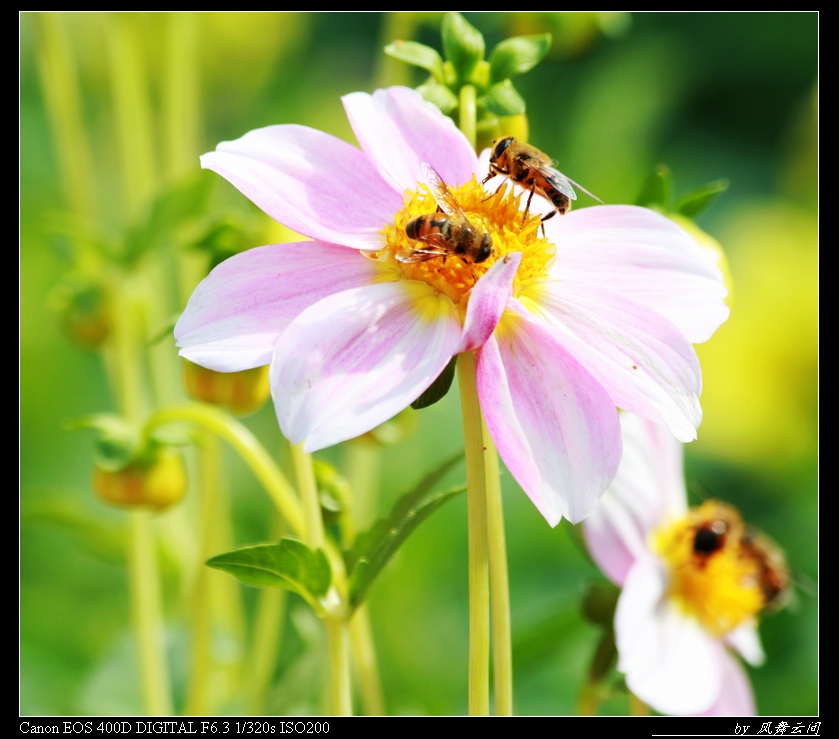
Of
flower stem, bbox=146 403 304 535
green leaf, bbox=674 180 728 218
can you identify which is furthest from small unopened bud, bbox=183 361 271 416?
green leaf, bbox=674 180 728 218

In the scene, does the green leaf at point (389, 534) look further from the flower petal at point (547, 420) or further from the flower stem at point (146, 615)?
the flower stem at point (146, 615)

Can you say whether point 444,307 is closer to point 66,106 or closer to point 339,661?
point 339,661

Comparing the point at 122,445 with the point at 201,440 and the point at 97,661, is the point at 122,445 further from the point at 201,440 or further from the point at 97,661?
the point at 97,661

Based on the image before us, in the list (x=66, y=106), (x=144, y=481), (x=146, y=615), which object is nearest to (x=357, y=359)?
(x=144, y=481)

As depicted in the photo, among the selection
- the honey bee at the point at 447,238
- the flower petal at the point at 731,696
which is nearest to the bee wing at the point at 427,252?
the honey bee at the point at 447,238

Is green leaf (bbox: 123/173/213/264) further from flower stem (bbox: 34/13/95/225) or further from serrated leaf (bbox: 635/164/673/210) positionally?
serrated leaf (bbox: 635/164/673/210)
